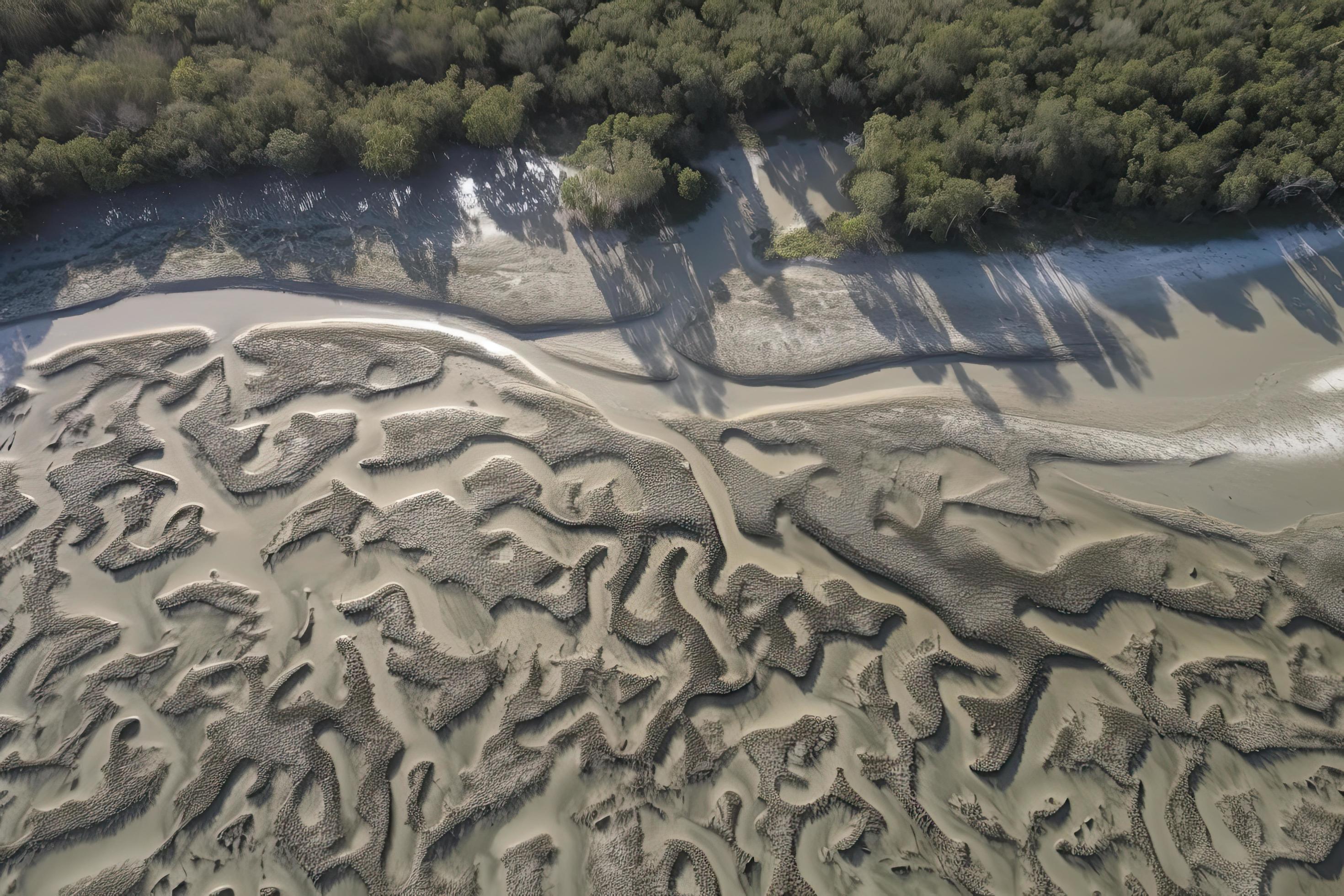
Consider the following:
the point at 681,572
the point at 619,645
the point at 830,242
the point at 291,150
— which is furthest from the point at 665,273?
the point at 291,150

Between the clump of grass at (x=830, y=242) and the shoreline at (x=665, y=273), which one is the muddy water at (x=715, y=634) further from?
the clump of grass at (x=830, y=242)

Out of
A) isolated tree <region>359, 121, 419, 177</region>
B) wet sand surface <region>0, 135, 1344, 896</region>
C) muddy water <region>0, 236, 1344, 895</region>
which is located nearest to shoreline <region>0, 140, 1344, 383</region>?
wet sand surface <region>0, 135, 1344, 896</region>

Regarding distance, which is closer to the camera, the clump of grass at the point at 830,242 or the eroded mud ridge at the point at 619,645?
the eroded mud ridge at the point at 619,645

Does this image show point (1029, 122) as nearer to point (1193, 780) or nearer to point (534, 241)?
point (534, 241)

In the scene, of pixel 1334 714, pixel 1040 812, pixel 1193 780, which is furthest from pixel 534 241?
pixel 1334 714

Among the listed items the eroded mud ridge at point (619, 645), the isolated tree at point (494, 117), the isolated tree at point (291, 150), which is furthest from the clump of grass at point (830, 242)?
the isolated tree at point (291, 150)

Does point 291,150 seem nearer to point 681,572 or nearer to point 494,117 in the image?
point 494,117
